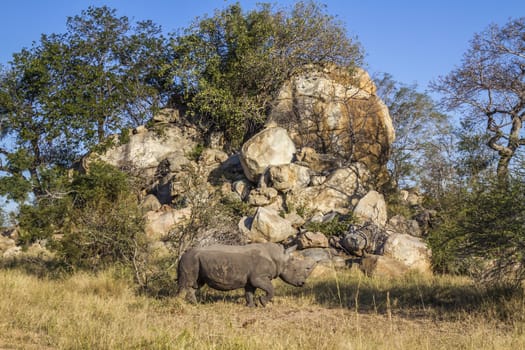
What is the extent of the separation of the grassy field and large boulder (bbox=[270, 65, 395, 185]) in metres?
12.8

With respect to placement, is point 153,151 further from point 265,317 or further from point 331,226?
point 265,317

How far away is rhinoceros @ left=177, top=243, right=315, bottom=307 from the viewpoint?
34.3ft

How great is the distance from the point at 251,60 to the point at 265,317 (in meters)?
20.0

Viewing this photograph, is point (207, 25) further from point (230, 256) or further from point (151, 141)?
point (230, 256)

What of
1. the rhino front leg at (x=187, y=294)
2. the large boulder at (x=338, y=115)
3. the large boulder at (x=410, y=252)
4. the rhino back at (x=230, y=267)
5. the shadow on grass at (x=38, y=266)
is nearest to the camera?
the rhino back at (x=230, y=267)

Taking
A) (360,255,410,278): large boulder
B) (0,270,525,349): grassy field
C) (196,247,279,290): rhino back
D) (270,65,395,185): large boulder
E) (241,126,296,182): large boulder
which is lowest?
(0,270,525,349): grassy field

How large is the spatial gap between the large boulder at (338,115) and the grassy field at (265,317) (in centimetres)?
1279

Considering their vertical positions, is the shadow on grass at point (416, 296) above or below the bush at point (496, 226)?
below

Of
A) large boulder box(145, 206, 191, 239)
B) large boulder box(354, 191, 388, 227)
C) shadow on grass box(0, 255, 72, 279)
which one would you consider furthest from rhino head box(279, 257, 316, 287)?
large boulder box(145, 206, 191, 239)

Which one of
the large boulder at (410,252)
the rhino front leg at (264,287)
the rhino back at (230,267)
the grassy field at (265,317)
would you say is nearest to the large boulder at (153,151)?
the large boulder at (410,252)

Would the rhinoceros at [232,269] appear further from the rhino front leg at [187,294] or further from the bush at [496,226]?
the bush at [496,226]

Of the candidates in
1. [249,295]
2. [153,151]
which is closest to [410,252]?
[249,295]

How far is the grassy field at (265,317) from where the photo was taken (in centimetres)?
700

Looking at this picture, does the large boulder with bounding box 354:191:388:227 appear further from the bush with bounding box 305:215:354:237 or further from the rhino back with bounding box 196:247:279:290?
the rhino back with bounding box 196:247:279:290
